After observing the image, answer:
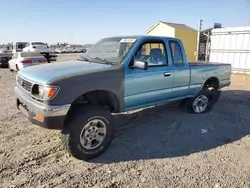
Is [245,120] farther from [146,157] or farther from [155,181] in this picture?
[155,181]

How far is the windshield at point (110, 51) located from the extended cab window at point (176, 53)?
1039 mm

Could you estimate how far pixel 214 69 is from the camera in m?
5.70

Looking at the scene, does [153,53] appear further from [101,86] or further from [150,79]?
[101,86]

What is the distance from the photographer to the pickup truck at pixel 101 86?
3.12m

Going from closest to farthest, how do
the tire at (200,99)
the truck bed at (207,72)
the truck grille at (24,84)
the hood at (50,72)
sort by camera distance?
the hood at (50,72) < the truck grille at (24,84) < the truck bed at (207,72) < the tire at (200,99)

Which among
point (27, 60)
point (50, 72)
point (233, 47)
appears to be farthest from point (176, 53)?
point (27, 60)

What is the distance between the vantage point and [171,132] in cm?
451

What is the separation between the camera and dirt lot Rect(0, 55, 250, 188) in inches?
115

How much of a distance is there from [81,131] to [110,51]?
5.80 feet

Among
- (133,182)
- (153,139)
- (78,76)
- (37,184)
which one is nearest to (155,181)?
(133,182)

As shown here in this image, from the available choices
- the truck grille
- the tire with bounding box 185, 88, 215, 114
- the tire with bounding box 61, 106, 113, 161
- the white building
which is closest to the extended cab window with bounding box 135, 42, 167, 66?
the tire with bounding box 61, 106, 113, 161

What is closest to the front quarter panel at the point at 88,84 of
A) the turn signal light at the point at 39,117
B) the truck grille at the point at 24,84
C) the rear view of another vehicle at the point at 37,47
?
the turn signal light at the point at 39,117

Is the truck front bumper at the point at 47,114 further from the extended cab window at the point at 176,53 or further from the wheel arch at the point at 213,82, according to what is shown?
the wheel arch at the point at 213,82

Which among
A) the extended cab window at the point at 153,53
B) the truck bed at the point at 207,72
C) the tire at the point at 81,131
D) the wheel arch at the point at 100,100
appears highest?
the extended cab window at the point at 153,53
